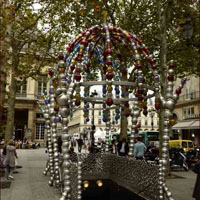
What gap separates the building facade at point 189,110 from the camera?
1187 inches

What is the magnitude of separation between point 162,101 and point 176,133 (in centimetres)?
3120

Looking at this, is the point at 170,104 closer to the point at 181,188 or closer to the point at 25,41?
the point at 181,188

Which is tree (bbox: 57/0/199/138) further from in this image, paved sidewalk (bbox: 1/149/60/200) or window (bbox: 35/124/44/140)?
window (bbox: 35/124/44/140)

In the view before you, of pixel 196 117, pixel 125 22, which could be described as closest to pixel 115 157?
pixel 125 22

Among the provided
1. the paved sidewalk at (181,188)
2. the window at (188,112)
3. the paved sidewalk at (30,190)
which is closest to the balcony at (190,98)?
the window at (188,112)

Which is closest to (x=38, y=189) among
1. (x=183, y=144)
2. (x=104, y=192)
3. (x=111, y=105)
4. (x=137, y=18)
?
(x=104, y=192)

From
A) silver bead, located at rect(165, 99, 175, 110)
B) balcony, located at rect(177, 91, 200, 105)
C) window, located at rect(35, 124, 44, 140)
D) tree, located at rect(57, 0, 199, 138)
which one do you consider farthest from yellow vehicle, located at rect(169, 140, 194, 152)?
window, located at rect(35, 124, 44, 140)

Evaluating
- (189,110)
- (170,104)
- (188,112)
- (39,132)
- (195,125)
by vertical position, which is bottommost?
(39,132)

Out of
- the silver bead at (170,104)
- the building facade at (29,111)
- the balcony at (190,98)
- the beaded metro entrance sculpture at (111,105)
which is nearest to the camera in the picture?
the beaded metro entrance sculpture at (111,105)

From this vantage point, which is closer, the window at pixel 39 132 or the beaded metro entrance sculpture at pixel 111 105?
the beaded metro entrance sculpture at pixel 111 105

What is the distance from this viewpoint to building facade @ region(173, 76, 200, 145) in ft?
98.9

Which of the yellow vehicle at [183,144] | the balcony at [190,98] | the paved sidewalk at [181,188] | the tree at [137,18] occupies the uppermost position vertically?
the tree at [137,18]

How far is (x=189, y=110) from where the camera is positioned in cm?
3241

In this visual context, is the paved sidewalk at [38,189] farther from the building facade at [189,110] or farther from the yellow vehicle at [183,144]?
the building facade at [189,110]
